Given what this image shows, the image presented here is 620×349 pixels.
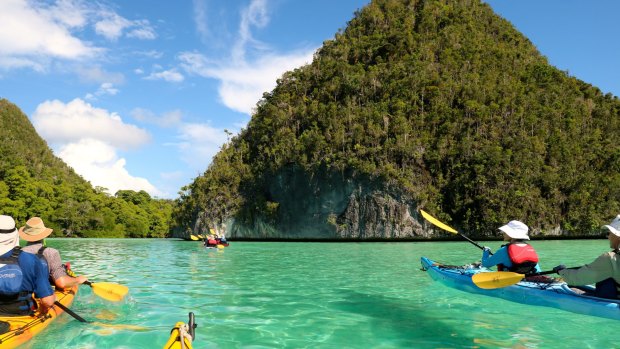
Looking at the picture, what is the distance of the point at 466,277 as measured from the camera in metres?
8.20

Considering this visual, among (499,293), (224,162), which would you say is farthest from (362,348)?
(224,162)

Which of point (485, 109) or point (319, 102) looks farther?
point (319, 102)

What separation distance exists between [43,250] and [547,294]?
7413 millimetres

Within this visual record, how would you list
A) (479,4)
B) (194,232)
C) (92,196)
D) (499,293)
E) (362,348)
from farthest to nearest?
(479,4) → (92,196) → (194,232) → (499,293) → (362,348)

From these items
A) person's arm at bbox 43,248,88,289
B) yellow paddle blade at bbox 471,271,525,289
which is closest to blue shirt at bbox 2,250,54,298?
person's arm at bbox 43,248,88,289

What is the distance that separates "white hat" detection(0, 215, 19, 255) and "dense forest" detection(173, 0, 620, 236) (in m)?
46.4

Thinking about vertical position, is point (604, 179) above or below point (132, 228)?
above

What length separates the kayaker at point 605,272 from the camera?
509 centimetres

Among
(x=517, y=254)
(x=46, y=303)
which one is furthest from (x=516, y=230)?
(x=46, y=303)

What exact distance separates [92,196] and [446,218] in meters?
60.8

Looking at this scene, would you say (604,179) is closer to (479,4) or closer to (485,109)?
(485,109)

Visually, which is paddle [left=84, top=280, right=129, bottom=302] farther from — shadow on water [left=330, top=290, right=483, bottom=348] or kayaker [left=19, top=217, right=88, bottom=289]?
shadow on water [left=330, top=290, right=483, bottom=348]

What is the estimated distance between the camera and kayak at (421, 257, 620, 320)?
552 cm

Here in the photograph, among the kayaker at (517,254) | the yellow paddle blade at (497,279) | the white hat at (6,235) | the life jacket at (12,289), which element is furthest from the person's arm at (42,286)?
the kayaker at (517,254)
